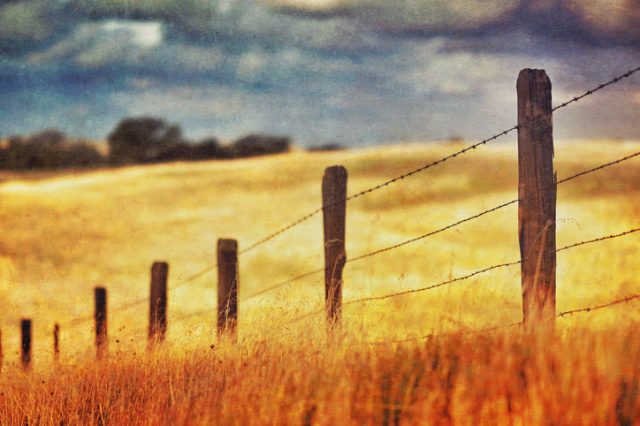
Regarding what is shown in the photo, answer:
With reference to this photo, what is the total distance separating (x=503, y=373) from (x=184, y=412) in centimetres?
205

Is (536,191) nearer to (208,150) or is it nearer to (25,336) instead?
(25,336)

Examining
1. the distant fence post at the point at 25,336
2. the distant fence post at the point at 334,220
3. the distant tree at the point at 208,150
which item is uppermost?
the distant tree at the point at 208,150

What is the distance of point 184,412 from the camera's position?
5102 millimetres

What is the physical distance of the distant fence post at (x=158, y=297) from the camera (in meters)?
8.64

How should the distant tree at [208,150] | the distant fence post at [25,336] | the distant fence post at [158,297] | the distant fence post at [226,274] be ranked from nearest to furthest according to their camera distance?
1. the distant fence post at [226,274]
2. the distant fence post at [158,297]
3. the distant fence post at [25,336]
4. the distant tree at [208,150]

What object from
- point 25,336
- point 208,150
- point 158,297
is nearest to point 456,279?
point 158,297

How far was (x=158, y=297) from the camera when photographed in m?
8.75

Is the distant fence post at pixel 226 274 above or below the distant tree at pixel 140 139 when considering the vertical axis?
below

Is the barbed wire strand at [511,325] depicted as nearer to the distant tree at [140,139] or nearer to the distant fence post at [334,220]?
the distant fence post at [334,220]

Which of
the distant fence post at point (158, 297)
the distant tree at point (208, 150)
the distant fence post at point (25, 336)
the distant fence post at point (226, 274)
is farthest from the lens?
the distant tree at point (208, 150)

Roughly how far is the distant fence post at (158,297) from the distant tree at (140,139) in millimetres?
35373

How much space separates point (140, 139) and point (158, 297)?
37.5 metres

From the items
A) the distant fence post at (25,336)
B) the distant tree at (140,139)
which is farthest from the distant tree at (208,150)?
the distant fence post at (25,336)

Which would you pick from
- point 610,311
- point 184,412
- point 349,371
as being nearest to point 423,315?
point 349,371
